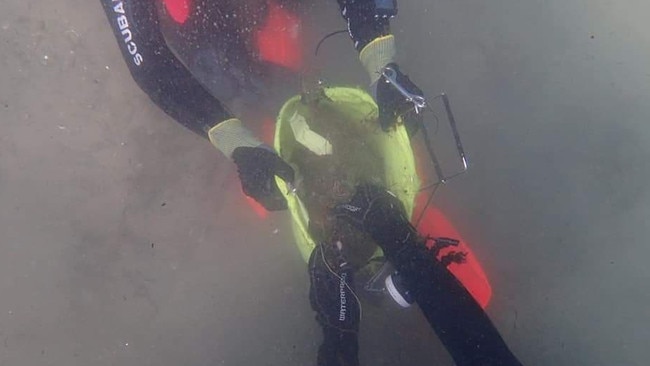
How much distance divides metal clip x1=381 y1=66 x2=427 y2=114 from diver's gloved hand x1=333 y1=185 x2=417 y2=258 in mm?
432

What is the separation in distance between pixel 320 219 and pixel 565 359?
2073 millimetres

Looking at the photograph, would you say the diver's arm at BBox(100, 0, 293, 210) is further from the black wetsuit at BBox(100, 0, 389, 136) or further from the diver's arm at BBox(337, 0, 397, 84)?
the diver's arm at BBox(337, 0, 397, 84)

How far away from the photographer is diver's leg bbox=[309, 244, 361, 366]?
2.47m

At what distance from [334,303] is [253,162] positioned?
77 centimetres

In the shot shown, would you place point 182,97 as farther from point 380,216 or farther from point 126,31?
point 380,216

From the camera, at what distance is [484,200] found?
3451 mm

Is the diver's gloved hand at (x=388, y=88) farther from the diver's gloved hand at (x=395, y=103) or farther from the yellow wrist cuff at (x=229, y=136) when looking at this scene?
the yellow wrist cuff at (x=229, y=136)

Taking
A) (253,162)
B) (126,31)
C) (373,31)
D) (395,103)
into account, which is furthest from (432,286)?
(126,31)

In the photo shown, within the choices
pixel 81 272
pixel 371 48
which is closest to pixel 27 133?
pixel 81 272

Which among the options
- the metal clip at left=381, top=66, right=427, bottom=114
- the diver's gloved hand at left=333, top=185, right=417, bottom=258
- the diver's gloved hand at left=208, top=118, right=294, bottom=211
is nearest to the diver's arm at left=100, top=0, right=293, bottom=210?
the diver's gloved hand at left=208, top=118, right=294, bottom=211

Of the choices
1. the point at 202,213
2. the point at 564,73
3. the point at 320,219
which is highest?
the point at 564,73

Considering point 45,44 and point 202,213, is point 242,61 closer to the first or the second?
point 202,213

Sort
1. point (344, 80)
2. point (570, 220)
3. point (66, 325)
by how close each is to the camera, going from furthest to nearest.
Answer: point (570, 220) → point (344, 80) → point (66, 325)

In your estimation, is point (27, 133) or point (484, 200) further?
point (484, 200)
